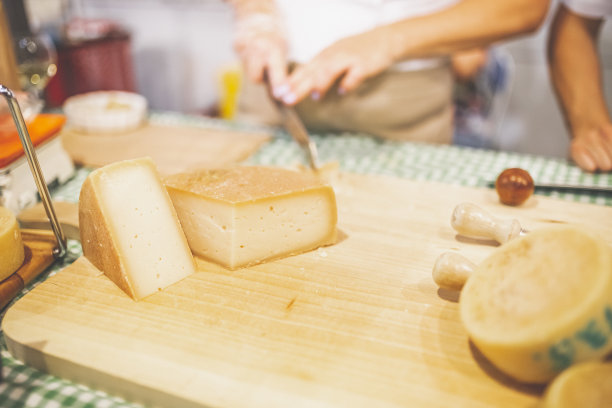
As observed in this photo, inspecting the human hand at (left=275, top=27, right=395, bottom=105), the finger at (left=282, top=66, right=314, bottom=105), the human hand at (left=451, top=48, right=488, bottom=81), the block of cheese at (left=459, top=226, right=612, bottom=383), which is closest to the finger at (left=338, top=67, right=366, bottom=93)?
the human hand at (left=275, top=27, right=395, bottom=105)

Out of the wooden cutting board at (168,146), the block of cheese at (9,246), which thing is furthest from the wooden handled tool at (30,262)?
the wooden cutting board at (168,146)

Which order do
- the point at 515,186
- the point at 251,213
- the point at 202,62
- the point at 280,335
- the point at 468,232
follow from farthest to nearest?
the point at 202,62
the point at 515,186
the point at 468,232
the point at 251,213
the point at 280,335

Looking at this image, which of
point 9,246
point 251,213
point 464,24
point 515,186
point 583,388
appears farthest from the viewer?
point 464,24

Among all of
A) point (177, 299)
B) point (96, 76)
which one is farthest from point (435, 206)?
point (96, 76)

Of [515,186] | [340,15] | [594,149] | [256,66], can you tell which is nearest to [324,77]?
[256,66]

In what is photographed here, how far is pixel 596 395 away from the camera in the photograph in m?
0.67

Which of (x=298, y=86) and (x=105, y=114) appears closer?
(x=298, y=86)

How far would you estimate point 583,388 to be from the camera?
0.68 meters

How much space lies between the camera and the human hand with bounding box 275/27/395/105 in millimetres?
1804

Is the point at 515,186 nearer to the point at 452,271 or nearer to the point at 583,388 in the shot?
the point at 452,271

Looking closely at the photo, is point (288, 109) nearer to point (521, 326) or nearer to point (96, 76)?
point (521, 326)

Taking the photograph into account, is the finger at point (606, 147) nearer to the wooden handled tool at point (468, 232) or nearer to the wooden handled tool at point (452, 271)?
the wooden handled tool at point (468, 232)

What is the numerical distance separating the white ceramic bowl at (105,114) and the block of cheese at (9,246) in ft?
3.15

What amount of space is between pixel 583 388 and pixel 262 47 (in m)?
1.69
